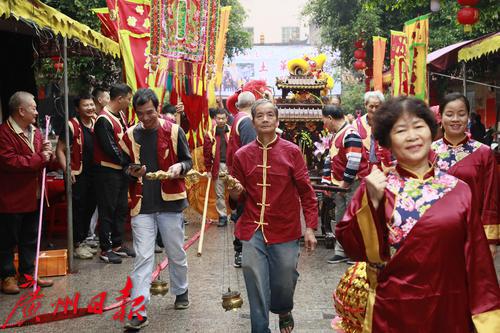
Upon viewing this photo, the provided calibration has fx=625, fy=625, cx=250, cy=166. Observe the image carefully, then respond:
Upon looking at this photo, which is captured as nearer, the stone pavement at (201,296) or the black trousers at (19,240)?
the stone pavement at (201,296)

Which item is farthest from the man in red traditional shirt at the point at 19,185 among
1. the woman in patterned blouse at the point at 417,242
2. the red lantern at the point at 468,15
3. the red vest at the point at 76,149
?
the red lantern at the point at 468,15

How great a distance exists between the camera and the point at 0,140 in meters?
6.28

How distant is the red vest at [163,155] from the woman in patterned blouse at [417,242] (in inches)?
105

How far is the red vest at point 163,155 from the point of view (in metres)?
5.38

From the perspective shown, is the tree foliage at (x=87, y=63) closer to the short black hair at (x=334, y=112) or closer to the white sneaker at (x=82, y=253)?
the white sneaker at (x=82, y=253)

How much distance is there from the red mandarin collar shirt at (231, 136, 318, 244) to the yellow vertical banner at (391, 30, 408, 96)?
607cm

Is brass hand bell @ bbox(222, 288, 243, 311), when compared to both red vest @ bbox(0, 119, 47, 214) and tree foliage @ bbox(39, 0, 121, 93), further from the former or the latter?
tree foliage @ bbox(39, 0, 121, 93)

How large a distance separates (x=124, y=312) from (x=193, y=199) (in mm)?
5233

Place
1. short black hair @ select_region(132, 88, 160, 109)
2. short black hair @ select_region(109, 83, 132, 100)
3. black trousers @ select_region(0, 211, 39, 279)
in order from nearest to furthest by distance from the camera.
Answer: short black hair @ select_region(132, 88, 160, 109) → black trousers @ select_region(0, 211, 39, 279) → short black hair @ select_region(109, 83, 132, 100)

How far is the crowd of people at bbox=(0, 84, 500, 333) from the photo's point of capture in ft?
9.04

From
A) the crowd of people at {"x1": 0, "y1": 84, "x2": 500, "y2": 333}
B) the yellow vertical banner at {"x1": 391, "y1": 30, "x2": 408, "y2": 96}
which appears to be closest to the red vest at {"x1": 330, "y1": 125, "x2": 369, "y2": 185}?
the crowd of people at {"x1": 0, "y1": 84, "x2": 500, "y2": 333}

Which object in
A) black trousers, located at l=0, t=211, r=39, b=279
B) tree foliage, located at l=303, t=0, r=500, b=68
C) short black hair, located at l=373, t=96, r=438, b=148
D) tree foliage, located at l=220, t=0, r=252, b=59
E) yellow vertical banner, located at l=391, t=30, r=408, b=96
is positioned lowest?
black trousers, located at l=0, t=211, r=39, b=279

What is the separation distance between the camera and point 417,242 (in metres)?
2.75

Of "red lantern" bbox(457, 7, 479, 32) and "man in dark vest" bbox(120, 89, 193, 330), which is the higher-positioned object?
"red lantern" bbox(457, 7, 479, 32)
